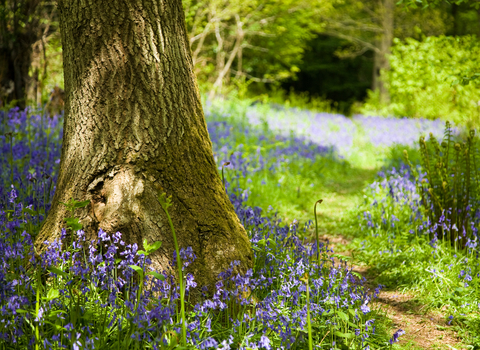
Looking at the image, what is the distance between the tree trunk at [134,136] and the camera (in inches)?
93.8

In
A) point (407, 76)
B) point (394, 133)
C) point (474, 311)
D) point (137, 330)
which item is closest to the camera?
point (137, 330)

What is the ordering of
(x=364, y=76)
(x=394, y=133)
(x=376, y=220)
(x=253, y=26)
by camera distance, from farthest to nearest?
(x=364, y=76) < (x=253, y=26) < (x=394, y=133) < (x=376, y=220)

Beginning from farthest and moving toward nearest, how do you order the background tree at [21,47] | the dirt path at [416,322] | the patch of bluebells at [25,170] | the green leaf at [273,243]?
the background tree at [21,47]
the patch of bluebells at [25,170]
the green leaf at [273,243]
the dirt path at [416,322]

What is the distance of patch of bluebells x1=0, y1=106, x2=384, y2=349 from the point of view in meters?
1.86

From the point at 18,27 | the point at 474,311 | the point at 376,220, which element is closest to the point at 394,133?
the point at 376,220

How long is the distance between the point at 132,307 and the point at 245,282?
1.96ft

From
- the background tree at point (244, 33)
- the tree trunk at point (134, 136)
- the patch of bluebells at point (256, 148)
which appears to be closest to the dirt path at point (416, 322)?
the tree trunk at point (134, 136)

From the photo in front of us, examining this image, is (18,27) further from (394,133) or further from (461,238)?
(394,133)

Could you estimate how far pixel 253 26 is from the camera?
1488cm

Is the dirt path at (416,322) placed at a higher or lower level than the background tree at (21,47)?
lower

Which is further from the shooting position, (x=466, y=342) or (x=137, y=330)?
(x=466, y=342)

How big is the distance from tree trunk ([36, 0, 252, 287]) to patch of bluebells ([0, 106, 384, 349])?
0.14 metres

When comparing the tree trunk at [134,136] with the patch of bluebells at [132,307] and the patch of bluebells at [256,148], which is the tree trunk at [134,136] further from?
the patch of bluebells at [256,148]

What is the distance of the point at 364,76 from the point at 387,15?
31.2 ft
